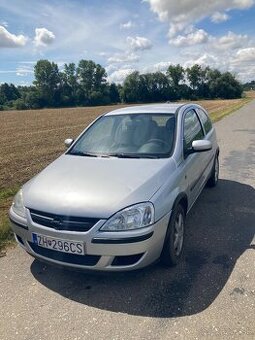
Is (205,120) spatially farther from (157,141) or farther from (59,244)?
(59,244)

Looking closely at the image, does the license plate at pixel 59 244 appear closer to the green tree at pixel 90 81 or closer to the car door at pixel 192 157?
the car door at pixel 192 157

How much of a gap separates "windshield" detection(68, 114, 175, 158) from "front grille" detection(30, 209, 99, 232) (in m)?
1.21

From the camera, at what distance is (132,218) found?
2.86 metres

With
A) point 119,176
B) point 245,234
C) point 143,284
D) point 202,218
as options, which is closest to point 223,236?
point 245,234

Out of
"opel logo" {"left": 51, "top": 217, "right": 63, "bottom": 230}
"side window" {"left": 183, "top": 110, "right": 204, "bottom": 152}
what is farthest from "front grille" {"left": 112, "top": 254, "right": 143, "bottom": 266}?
"side window" {"left": 183, "top": 110, "right": 204, "bottom": 152}

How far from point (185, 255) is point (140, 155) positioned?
1.25m

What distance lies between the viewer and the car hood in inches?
113

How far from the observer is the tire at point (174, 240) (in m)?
3.20

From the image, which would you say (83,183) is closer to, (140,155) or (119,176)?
(119,176)

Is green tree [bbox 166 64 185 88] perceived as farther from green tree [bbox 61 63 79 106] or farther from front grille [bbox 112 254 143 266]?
front grille [bbox 112 254 143 266]

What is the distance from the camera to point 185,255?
364 cm

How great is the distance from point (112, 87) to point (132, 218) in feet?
288

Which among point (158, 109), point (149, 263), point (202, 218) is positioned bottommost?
point (202, 218)

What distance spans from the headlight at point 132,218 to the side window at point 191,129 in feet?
4.46
